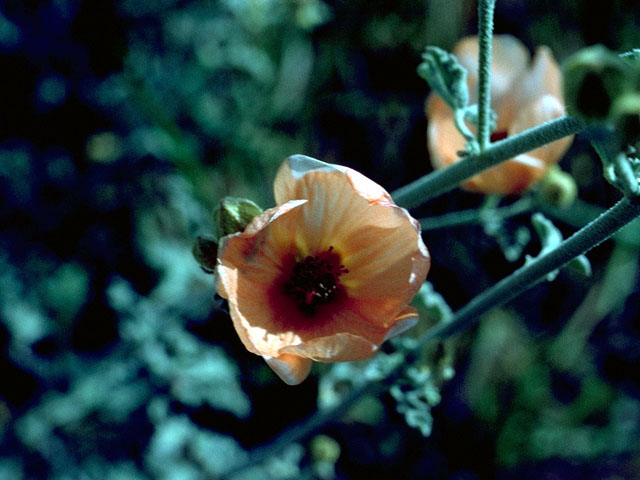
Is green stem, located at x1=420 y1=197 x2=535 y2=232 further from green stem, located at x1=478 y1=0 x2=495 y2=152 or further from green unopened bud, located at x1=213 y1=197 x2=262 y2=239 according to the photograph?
green unopened bud, located at x1=213 y1=197 x2=262 y2=239

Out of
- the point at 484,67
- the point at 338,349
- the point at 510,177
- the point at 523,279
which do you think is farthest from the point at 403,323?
the point at 510,177

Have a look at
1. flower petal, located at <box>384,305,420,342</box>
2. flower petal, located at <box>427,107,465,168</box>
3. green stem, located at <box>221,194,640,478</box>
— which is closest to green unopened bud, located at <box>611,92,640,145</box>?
green stem, located at <box>221,194,640,478</box>

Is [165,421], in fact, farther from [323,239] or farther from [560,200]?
[560,200]

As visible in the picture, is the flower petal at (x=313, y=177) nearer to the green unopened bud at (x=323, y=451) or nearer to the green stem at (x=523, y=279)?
the green stem at (x=523, y=279)

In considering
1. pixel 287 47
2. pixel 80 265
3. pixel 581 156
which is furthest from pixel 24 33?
pixel 581 156

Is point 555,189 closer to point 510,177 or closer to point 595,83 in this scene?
point 510,177

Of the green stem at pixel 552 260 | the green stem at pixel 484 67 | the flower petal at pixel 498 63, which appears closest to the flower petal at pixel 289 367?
the green stem at pixel 552 260
